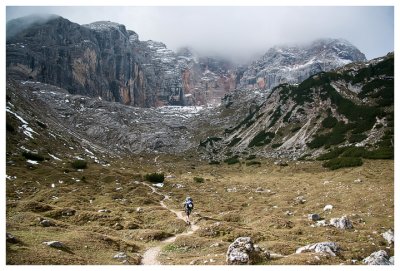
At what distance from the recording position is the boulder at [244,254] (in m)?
18.9

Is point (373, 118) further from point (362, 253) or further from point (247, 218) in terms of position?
point (362, 253)

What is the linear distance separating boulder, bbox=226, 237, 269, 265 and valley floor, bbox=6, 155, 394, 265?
115 centimetres

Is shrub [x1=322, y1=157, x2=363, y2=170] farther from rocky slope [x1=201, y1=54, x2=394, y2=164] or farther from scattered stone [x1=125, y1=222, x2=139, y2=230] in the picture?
scattered stone [x1=125, y1=222, x2=139, y2=230]

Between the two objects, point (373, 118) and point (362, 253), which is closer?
point (362, 253)

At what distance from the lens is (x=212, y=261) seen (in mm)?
20312

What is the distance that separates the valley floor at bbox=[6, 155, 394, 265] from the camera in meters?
22.8

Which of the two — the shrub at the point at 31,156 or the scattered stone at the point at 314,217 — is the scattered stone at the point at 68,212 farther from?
the shrub at the point at 31,156

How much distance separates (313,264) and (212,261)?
18.7ft

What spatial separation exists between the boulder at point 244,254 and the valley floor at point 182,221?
115cm

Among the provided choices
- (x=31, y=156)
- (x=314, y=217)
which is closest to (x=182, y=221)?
(x=314, y=217)

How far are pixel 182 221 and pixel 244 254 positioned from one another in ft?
56.8

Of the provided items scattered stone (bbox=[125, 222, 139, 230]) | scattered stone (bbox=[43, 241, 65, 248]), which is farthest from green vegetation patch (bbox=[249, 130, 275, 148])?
scattered stone (bbox=[43, 241, 65, 248])
